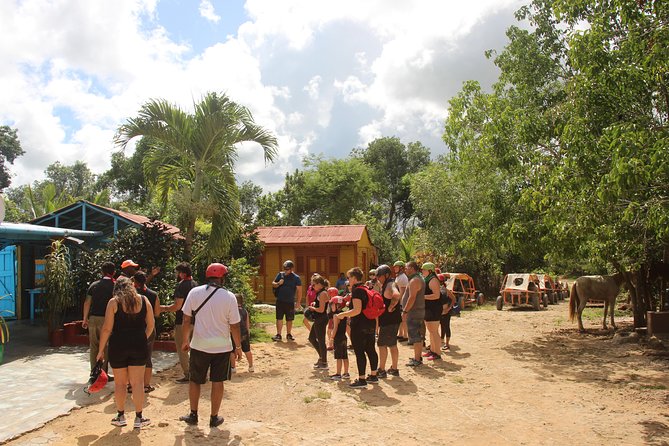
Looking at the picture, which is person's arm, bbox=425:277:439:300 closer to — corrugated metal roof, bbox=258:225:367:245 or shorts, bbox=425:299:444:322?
shorts, bbox=425:299:444:322

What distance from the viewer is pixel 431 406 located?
6.57 metres

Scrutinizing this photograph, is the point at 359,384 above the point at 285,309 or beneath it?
beneath

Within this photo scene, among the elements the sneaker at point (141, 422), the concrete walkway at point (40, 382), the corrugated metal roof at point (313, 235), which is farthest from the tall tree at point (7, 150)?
the sneaker at point (141, 422)

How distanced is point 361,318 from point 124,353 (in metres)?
3.19


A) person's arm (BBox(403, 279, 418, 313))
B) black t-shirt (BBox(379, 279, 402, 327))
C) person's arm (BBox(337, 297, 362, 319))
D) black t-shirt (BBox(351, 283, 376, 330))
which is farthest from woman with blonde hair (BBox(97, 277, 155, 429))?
person's arm (BBox(403, 279, 418, 313))

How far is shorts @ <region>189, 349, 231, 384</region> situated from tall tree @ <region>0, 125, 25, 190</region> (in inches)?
1794

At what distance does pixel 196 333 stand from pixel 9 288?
10.2 metres

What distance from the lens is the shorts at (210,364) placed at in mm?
5422

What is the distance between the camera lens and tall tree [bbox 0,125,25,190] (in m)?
43.0

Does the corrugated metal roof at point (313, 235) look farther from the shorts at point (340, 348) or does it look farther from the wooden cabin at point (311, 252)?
the shorts at point (340, 348)

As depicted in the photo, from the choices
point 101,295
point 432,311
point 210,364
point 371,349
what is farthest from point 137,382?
point 432,311

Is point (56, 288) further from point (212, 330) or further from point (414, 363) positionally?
point (414, 363)

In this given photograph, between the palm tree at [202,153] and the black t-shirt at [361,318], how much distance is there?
430 cm

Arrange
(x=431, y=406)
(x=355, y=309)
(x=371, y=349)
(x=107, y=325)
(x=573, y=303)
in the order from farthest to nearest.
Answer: (x=573, y=303)
(x=371, y=349)
(x=355, y=309)
(x=431, y=406)
(x=107, y=325)
